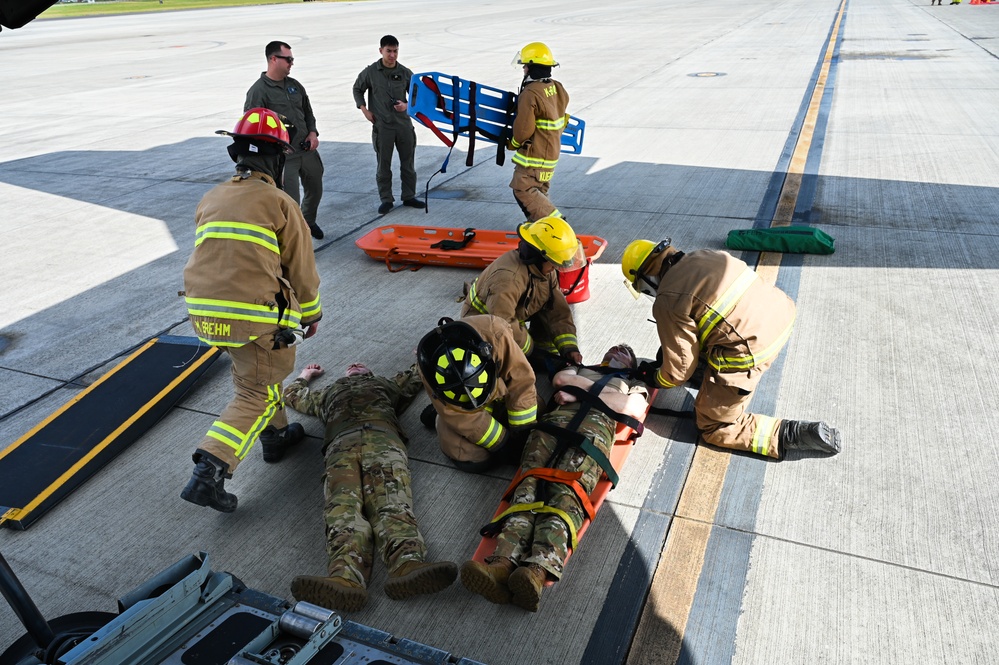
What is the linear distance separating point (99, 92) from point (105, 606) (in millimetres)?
20083

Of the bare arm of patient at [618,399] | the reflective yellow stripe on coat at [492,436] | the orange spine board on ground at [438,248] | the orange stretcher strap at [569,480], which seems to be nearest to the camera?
the orange stretcher strap at [569,480]

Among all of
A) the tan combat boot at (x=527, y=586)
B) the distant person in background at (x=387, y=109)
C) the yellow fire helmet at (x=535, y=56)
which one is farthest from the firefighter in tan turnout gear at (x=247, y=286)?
the distant person in background at (x=387, y=109)

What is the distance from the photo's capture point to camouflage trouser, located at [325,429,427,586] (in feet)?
11.1

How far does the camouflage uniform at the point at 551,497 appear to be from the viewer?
10.8 ft

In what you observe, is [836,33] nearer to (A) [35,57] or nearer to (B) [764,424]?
(B) [764,424]

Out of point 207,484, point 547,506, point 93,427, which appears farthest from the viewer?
point 93,427

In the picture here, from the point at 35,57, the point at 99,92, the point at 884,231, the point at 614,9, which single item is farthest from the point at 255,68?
the point at 614,9

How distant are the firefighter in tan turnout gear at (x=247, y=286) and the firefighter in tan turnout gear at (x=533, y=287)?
122cm

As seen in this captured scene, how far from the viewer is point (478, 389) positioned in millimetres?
3703

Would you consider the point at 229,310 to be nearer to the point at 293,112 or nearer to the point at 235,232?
the point at 235,232

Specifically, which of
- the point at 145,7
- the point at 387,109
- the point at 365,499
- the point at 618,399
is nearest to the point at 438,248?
the point at 387,109

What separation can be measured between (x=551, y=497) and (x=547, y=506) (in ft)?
0.41

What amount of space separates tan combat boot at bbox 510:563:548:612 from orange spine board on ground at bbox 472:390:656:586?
18 centimetres

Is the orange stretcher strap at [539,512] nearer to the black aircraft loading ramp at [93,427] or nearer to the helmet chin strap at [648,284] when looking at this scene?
the helmet chin strap at [648,284]
